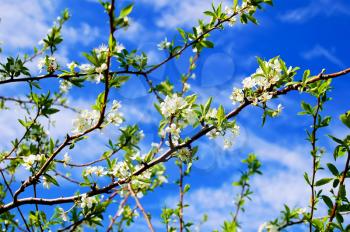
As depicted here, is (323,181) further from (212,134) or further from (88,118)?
(88,118)

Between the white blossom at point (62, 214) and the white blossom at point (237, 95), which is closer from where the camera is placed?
the white blossom at point (237, 95)

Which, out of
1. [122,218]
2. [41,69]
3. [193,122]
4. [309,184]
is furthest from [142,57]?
[122,218]

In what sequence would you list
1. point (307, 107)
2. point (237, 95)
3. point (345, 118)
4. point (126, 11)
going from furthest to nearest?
point (307, 107), point (237, 95), point (345, 118), point (126, 11)

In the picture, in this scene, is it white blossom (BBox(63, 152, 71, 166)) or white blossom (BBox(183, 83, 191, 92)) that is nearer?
white blossom (BBox(63, 152, 71, 166))

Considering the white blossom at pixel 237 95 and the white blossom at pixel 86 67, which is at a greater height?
the white blossom at pixel 86 67

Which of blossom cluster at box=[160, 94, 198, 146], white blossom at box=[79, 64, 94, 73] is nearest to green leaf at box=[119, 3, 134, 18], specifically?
blossom cluster at box=[160, 94, 198, 146]

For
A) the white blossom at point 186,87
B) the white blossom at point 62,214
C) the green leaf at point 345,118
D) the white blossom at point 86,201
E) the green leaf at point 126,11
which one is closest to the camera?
the green leaf at point 126,11

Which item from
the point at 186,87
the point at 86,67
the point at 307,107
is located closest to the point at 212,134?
the point at 307,107

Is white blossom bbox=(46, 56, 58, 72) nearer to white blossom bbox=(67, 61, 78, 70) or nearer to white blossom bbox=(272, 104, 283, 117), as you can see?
white blossom bbox=(67, 61, 78, 70)

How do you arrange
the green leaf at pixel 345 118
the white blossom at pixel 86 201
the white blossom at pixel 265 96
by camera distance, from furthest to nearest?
1. the white blossom at pixel 86 201
2. the white blossom at pixel 265 96
3. the green leaf at pixel 345 118

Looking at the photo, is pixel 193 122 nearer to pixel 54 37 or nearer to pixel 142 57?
pixel 142 57

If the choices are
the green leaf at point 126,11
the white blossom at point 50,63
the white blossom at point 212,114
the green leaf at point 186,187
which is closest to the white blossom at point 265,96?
the white blossom at point 212,114

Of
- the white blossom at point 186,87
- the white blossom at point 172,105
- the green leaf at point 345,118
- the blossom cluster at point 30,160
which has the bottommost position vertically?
the green leaf at point 345,118

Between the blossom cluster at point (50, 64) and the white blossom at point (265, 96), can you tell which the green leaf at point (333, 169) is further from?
the blossom cluster at point (50, 64)
